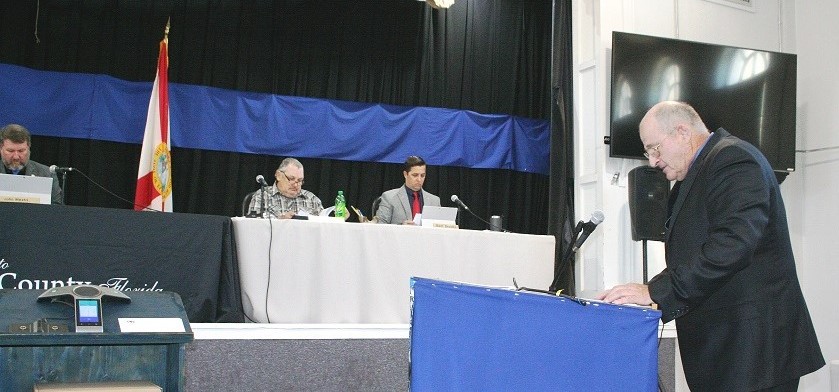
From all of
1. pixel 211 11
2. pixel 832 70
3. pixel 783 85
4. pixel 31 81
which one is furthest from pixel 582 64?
pixel 31 81

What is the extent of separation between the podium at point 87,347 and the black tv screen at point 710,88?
12.5 feet

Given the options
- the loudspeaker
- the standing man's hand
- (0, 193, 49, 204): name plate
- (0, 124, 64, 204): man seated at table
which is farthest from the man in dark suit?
(0, 124, 64, 204): man seated at table

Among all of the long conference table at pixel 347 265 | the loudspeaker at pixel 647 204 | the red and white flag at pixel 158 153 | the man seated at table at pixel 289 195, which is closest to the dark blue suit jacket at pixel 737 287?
the long conference table at pixel 347 265

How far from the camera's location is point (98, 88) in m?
6.39

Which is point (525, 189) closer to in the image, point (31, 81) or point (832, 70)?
point (832, 70)

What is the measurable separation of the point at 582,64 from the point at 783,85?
1.54 m

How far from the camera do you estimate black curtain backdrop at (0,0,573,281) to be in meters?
6.43

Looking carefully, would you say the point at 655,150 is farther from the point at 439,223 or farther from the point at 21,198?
the point at 21,198

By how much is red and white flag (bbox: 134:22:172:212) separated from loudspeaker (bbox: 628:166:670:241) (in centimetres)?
324

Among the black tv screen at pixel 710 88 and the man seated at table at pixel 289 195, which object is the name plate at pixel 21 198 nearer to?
the man seated at table at pixel 289 195

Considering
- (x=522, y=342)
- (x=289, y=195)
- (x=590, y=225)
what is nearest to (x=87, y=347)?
(x=522, y=342)

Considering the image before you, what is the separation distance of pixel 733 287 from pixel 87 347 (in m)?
2.04

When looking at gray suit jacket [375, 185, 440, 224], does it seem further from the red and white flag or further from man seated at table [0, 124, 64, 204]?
man seated at table [0, 124, 64, 204]

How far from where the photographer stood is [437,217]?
468 centimetres
